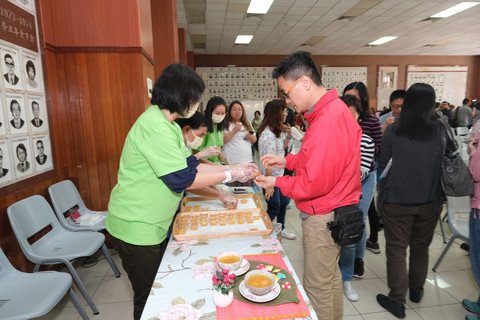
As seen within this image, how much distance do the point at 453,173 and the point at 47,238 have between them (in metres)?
2.84

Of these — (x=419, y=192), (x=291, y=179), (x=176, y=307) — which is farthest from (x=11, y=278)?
(x=419, y=192)

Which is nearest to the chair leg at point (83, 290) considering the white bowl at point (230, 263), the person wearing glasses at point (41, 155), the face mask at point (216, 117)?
the person wearing glasses at point (41, 155)

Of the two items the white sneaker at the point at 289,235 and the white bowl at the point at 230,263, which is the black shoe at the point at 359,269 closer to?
the white sneaker at the point at 289,235

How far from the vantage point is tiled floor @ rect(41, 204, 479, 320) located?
2064 mm

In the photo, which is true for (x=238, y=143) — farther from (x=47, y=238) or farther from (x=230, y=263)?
(x=230, y=263)

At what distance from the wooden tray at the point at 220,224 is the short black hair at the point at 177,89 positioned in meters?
0.65

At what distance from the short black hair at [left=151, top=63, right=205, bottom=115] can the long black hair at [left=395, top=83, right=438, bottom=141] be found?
128cm

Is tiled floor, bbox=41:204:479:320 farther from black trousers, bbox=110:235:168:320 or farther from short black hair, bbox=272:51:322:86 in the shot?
short black hair, bbox=272:51:322:86

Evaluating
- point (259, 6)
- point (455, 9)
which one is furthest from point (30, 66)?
point (455, 9)

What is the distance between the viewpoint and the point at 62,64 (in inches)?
106

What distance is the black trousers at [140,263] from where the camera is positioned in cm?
138

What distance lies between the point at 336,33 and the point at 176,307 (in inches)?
314

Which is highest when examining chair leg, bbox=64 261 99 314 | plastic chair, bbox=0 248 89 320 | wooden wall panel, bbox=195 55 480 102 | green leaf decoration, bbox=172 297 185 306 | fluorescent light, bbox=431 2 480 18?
fluorescent light, bbox=431 2 480 18

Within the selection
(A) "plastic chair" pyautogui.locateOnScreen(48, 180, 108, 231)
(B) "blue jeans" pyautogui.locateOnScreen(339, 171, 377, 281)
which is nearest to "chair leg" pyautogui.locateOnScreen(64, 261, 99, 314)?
(A) "plastic chair" pyautogui.locateOnScreen(48, 180, 108, 231)
